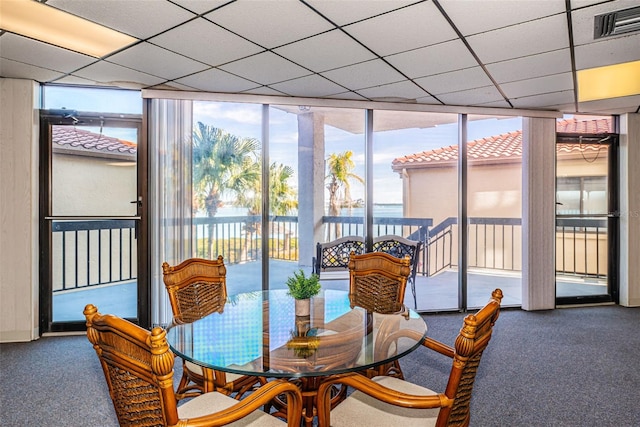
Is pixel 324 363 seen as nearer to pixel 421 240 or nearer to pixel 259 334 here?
pixel 259 334

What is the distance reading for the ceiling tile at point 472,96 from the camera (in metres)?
4.02

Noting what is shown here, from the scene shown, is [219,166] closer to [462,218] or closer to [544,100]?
[462,218]

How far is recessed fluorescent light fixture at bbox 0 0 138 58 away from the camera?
239 centimetres

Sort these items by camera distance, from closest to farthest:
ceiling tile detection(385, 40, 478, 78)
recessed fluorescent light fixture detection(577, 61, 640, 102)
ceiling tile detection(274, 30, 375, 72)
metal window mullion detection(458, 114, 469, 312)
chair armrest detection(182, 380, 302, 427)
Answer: chair armrest detection(182, 380, 302, 427) < ceiling tile detection(274, 30, 375, 72) < ceiling tile detection(385, 40, 478, 78) < recessed fluorescent light fixture detection(577, 61, 640, 102) < metal window mullion detection(458, 114, 469, 312)

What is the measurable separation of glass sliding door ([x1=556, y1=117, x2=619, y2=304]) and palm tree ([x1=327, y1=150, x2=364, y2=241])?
2.91m

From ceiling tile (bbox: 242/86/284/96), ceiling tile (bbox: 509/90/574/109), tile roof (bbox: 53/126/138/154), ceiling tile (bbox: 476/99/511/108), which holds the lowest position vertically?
tile roof (bbox: 53/126/138/154)

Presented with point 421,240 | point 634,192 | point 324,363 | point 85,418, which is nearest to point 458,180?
point 421,240

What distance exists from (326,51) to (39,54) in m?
2.37

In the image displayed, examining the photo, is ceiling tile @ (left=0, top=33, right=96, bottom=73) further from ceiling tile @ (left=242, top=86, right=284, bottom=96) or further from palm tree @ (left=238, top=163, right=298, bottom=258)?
palm tree @ (left=238, top=163, right=298, bottom=258)

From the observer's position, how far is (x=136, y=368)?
1190mm

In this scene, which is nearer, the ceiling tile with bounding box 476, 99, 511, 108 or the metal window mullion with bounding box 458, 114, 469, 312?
the ceiling tile with bounding box 476, 99, 511, 108

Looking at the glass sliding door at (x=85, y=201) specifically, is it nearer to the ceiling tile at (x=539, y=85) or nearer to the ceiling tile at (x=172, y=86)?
the ceiling tile at (x=172, y=86)

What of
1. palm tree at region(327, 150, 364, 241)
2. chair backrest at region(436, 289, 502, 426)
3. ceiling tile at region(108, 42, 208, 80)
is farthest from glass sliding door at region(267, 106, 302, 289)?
chair backrest at region(436, 289, 502, 426)

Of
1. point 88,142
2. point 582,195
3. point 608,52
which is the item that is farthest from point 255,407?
point 582,195
